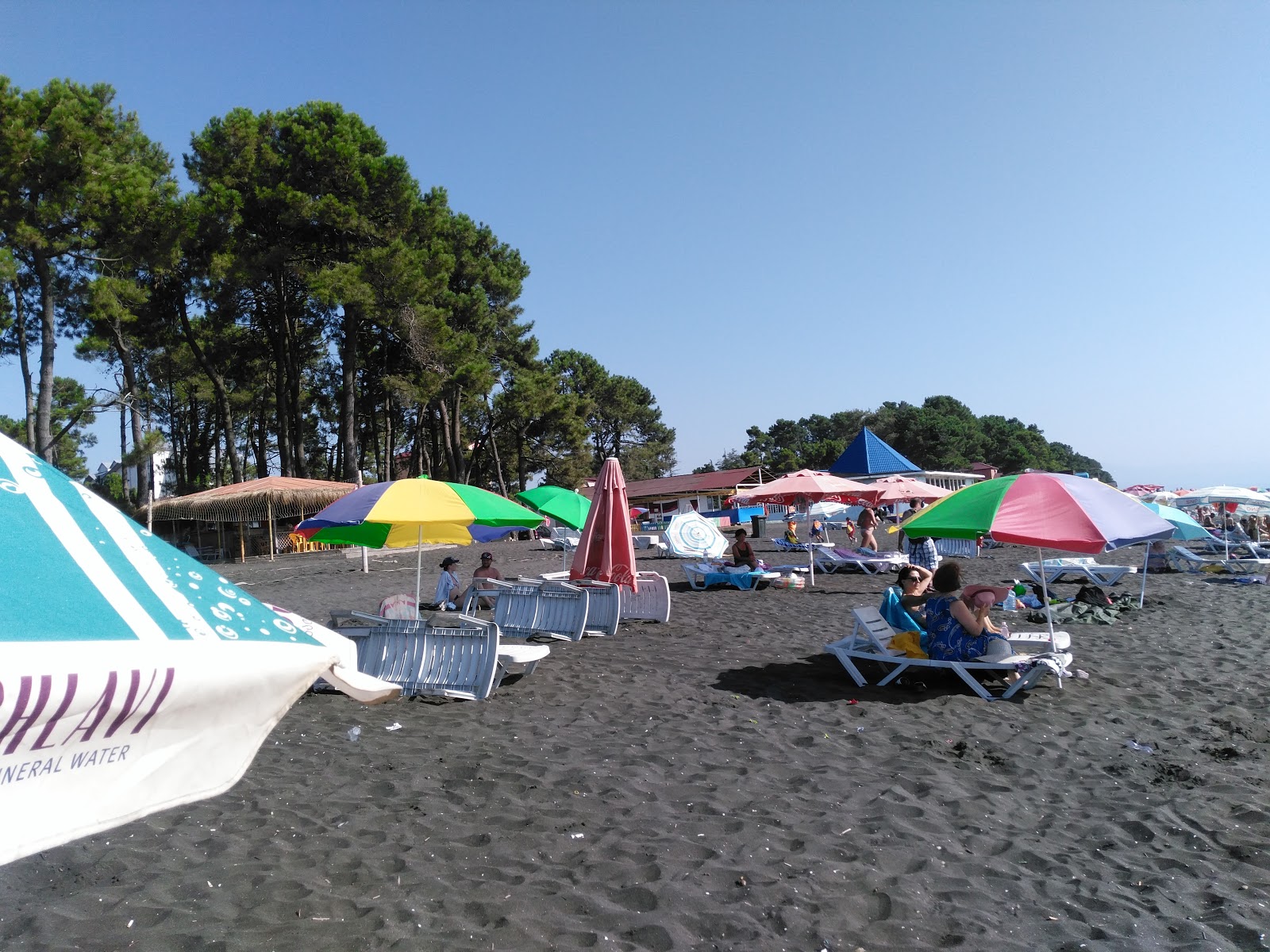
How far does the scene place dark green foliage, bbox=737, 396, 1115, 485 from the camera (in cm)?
7600

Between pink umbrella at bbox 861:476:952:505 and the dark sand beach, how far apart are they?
24.2ft

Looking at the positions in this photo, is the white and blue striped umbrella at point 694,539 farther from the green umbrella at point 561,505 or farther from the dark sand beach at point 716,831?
the dark sand beach at point 716,831

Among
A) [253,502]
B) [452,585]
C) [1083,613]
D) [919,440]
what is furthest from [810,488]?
[919,440]

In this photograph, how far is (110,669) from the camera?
36.5 inches

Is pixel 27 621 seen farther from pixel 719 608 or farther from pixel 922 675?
pixel 719 608

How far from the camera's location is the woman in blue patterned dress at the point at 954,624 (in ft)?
20.5

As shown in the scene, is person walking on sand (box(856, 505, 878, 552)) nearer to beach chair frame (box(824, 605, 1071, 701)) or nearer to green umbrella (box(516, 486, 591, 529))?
green umbrella (box(516, 486, 591, 529))

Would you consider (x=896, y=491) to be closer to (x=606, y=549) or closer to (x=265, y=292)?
(x=606, y=549)

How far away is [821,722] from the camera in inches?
221

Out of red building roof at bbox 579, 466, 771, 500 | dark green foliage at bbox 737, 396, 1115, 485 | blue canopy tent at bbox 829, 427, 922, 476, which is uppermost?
dark green foliage at bbox 737, 396, 1115, 485

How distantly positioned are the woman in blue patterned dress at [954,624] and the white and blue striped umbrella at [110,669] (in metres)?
5.90

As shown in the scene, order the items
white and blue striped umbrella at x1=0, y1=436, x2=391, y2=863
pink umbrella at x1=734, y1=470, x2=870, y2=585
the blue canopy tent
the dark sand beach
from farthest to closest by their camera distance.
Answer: the blue canopy tent < pink umbrella at x1=734, y1=470, x2=870, y2=585 < the dark sand beach < white and blue striped umbrella at x1=0, y1=436, x2=391, y2=863

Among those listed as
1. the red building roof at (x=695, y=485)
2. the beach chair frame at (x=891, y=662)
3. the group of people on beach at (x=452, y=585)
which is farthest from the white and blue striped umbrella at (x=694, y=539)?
the red building roof at (x=695, y=485)

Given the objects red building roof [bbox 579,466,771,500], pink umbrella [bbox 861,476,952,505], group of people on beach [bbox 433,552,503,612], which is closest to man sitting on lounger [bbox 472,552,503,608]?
group of people on beach [bbox 433,552,503,612]
